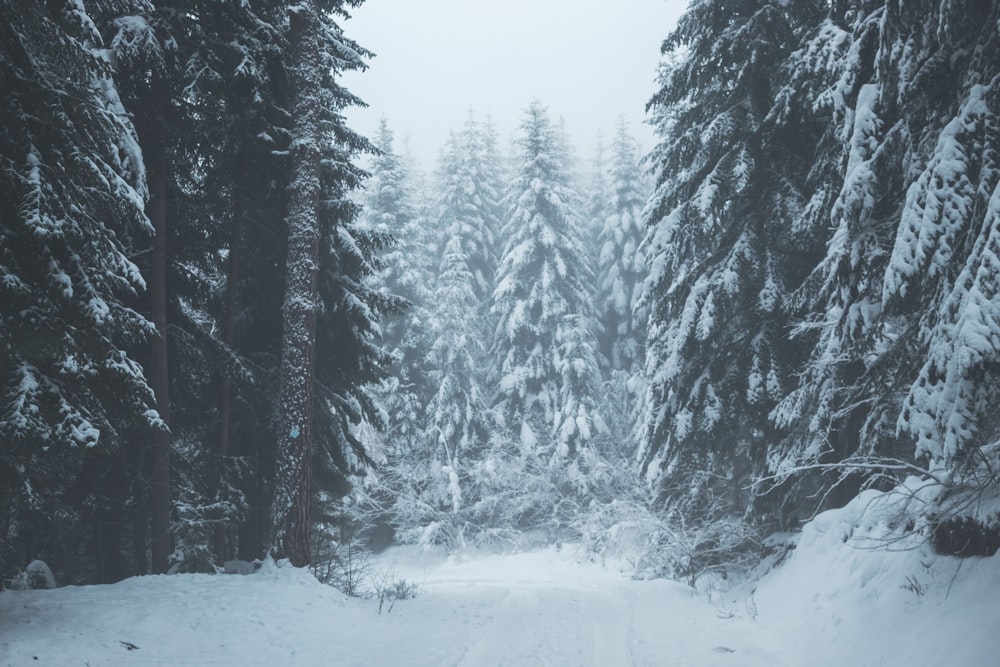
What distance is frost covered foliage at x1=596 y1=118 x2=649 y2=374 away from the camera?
1148 inches

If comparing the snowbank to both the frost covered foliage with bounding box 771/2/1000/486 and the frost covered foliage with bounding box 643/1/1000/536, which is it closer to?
the frost covered foliage with bounding box 643/1/1000/536

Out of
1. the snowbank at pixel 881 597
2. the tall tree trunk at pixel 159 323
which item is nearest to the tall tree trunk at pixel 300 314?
the tall tree trunk at pixel 159 323

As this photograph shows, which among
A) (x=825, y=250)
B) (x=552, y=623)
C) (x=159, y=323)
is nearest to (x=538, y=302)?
(x=825, y=250)

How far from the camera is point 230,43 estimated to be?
1014cm

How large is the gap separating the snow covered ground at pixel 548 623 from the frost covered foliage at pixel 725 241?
3129 mm

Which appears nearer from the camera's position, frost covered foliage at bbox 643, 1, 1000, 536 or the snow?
frost covered foliage at bbox 643, 1, 1000, 536

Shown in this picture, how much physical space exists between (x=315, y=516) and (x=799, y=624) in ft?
32.1

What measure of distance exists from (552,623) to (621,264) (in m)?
22.2

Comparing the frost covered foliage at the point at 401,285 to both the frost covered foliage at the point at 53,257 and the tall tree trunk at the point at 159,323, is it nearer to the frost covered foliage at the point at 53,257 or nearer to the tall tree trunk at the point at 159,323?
the tall tree trunk at the point at 159,323

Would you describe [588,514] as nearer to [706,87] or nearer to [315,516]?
[315,516]

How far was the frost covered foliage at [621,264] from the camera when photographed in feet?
95.7

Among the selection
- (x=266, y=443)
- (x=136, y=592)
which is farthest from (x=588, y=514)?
(x=136, y=592)

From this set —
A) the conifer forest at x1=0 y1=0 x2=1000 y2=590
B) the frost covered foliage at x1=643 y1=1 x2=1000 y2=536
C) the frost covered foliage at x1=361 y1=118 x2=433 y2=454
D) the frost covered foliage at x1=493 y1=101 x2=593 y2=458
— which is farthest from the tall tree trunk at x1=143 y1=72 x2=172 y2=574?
the frost covered foliage at x1=493 y1=101 x2=593 y2=458

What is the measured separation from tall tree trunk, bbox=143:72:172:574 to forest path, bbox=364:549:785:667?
399cm
